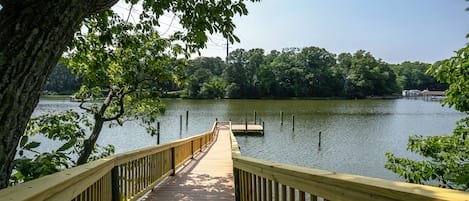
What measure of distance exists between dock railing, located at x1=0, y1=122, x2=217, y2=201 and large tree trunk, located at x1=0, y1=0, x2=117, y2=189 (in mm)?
354

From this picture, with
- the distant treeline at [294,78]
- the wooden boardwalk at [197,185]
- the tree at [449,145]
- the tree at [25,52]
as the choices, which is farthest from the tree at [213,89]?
the tree at [25,52]

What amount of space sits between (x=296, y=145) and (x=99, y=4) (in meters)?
19.6

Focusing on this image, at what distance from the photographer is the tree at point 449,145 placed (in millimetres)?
4340

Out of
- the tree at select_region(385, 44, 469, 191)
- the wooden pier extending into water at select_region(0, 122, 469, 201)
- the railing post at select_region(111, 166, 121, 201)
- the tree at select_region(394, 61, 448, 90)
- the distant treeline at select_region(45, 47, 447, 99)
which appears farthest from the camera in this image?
the tree at select_region(394, 61, 448, 90)

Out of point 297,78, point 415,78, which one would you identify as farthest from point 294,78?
point 415,78

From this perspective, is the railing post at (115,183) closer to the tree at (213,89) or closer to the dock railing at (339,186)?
the dock railing at (339,186)

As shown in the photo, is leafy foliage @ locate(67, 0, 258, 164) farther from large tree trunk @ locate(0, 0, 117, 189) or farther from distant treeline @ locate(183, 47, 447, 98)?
distant treeline @ locate(183, 47, 447, 98)

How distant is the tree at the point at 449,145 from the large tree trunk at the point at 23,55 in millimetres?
4275

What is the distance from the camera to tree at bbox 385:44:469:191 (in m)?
4.34

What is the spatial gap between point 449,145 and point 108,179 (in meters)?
5.07

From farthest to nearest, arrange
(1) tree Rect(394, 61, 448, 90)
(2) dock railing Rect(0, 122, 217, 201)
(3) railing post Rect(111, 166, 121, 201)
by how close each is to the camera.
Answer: (1) tree Rect(394, 61, 448, 90) → (3) railing post Rect(111, 166, 121, 201) → (2) dock railing Rect(0, 122, 217, 201)

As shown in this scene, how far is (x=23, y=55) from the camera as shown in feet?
5.66

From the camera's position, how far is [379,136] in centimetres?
2395

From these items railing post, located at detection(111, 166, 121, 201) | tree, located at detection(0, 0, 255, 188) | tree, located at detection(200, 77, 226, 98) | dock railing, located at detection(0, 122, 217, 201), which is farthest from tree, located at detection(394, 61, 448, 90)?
tree, located at detection(0, 0, 255, 188)
